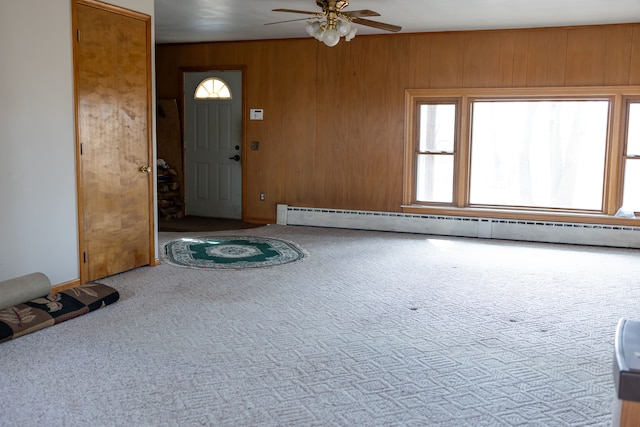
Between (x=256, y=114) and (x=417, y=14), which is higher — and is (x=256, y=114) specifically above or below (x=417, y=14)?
below

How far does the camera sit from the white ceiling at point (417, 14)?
586 centimetres

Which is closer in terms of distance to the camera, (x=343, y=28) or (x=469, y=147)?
(x=343, y=28)

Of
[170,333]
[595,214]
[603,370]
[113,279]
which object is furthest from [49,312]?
[595,214]

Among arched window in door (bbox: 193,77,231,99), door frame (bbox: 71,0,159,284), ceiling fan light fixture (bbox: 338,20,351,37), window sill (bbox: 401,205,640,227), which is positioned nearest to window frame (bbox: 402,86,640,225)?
window sill (bbox: 401,205,640,227)

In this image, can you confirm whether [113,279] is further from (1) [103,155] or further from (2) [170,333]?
(2) [170,333]

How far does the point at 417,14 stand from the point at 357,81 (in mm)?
1538

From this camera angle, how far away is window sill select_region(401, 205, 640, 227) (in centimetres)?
679

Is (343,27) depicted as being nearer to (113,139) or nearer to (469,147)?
(113,139)

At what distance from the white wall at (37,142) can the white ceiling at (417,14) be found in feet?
6.25

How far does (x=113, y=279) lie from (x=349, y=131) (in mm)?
3854

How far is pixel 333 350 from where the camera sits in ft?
11.5

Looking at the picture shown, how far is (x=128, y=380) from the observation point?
3.05 meters

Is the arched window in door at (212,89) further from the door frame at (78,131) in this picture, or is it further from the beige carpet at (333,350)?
the beige carpet at (333,350)

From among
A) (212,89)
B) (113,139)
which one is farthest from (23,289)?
(212,89)
